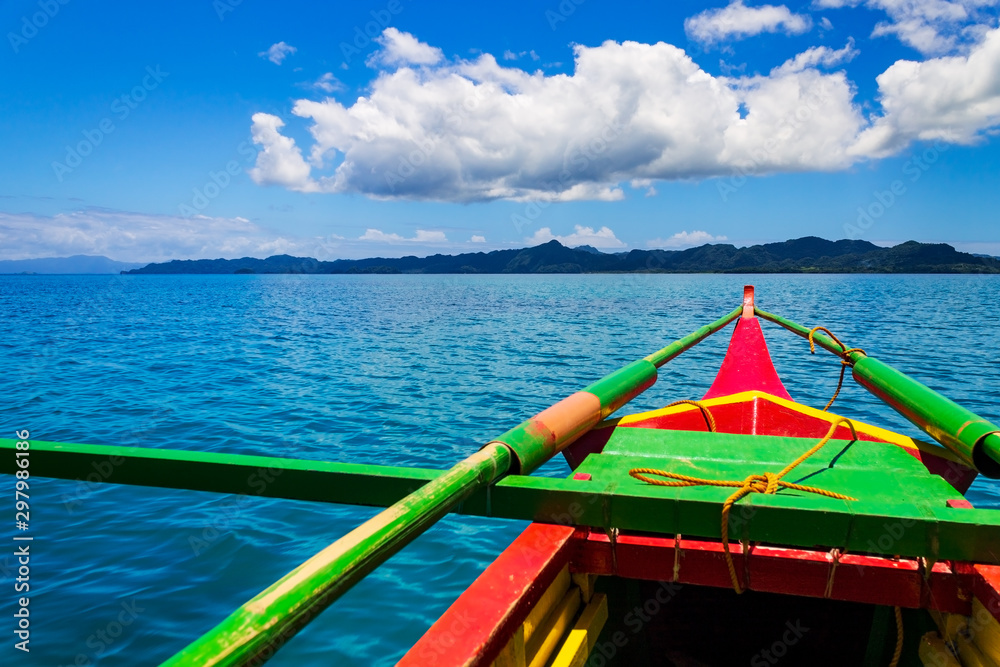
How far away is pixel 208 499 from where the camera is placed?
23.9ft

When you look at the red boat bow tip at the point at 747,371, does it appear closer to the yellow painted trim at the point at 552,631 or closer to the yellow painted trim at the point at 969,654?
the yellow painted trim at the point at 969,654

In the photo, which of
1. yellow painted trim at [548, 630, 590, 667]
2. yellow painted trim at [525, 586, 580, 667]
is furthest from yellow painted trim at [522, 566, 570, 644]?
yellow painted trim at [548, 630, 590, 667]

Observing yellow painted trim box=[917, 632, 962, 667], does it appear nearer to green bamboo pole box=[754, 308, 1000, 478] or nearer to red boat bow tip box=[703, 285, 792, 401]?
green bamboo pole box=[754, 308, 1000, 478]

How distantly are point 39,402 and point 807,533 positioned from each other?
15.6 meters

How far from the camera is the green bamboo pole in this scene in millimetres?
3342

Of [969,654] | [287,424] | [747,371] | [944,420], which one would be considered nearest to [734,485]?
[969,654]

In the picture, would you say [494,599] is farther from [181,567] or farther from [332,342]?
[332,342]

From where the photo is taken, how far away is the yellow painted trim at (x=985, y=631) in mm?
2203

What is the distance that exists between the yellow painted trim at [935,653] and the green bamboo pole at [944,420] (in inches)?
45.7

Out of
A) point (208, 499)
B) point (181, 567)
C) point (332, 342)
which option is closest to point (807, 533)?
point (181, 567)

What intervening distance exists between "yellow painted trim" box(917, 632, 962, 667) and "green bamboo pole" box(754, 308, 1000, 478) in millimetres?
1161

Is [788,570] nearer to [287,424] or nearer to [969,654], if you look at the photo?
[969,654]

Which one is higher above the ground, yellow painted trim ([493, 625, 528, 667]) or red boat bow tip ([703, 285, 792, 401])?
red boat bow tip ([703, 285, 792, 401])

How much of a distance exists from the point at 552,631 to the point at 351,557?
4.11ft
